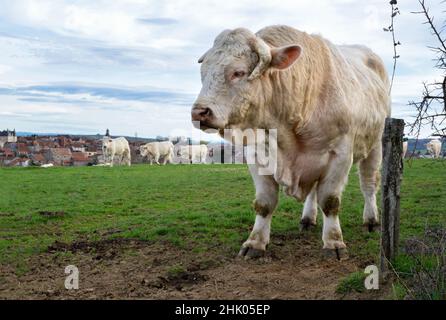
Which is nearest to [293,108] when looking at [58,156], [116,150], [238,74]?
[238,74]

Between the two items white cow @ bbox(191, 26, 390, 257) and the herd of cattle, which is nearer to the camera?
white cow @ bbox(191, 26, 390, 257)

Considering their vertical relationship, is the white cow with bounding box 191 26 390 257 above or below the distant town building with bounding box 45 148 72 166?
above

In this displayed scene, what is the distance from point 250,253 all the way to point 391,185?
1.99 metres

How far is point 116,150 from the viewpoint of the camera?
35312 mm

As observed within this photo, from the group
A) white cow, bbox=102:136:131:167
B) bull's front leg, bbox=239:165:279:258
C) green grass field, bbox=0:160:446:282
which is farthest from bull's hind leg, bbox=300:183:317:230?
white cow, bbox=102:136:131:167

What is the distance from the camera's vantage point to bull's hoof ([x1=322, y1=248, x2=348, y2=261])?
240 inches

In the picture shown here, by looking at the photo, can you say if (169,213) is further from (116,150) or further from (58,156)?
(58,156)

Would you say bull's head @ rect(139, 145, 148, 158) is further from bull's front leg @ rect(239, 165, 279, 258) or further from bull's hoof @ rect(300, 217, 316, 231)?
bull's front leg @ rect(239, 165, 279, 258)

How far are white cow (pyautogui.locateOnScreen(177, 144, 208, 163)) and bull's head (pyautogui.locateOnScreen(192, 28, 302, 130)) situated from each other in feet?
124

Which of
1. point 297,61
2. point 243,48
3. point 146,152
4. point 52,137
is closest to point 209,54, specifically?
point 243,48

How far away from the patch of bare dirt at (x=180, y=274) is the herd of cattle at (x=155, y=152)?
1066 inches

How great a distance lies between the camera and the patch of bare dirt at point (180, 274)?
16.9ft
